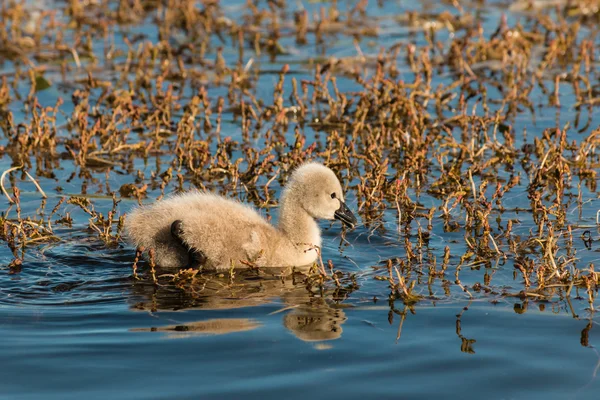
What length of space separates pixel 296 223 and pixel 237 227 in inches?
21.2

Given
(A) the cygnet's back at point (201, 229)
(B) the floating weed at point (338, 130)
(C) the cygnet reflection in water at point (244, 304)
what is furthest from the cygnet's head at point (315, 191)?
(C) the cygnet reflection in water at point (244, 304)

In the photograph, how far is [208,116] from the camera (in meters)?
10.6

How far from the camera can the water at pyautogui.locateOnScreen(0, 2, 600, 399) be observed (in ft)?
17.0

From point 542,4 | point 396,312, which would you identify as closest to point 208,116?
point 396,312

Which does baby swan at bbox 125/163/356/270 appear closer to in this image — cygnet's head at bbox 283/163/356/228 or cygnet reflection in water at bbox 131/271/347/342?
cygnet's head at bbox 283/163/356/228

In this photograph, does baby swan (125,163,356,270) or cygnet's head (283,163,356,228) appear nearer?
baby swan (125,163,356,270)

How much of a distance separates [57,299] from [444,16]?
9.61 m

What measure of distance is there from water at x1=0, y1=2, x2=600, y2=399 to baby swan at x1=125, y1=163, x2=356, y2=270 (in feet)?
0.62

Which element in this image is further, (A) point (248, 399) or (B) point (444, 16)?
(B) point (444, 16)

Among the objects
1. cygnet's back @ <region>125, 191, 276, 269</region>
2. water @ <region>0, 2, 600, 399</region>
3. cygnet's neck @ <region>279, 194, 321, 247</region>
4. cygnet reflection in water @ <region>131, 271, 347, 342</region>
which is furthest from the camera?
cygnet's neck @ <region>279, 194, 321, 247</region>

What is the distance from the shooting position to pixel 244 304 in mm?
6254

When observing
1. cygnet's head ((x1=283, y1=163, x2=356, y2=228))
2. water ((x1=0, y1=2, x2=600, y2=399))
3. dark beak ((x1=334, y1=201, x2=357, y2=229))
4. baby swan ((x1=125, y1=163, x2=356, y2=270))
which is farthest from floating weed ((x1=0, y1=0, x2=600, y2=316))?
cygnet's head ((x1=283, y1=163, x2=356, y2=228))

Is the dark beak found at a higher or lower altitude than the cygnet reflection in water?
higher

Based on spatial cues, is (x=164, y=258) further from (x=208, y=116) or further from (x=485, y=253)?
(x=208, y=116)
